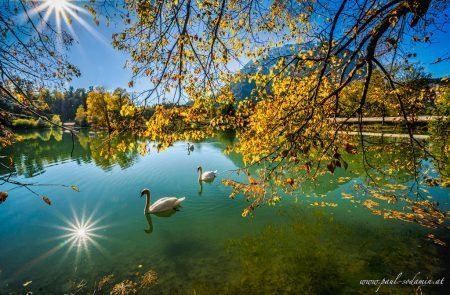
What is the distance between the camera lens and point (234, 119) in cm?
779

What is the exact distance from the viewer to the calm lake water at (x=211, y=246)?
683 centimetres

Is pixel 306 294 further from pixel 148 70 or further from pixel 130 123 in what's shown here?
pixel 148 70

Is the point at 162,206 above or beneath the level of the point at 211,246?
above

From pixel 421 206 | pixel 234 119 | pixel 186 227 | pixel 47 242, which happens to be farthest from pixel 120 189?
pixel 421 206

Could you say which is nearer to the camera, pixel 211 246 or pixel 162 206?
pixel 211 246

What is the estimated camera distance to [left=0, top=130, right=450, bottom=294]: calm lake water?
269 inches

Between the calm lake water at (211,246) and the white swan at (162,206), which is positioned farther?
the white swan at (162,206)

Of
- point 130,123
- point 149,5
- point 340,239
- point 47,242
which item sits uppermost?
point 149,5

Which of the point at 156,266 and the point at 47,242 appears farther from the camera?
the point at 47,242

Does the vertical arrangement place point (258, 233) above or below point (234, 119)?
below

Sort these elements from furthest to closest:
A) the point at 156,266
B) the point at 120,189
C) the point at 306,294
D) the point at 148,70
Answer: the point at 120,189, the point at 156,266, the point at 306,294, the point at 148,70

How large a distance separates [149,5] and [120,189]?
1347 centimetres

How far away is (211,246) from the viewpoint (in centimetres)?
870

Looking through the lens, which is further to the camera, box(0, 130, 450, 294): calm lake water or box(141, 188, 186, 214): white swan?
box(141, 188, 186, 214): white swan
